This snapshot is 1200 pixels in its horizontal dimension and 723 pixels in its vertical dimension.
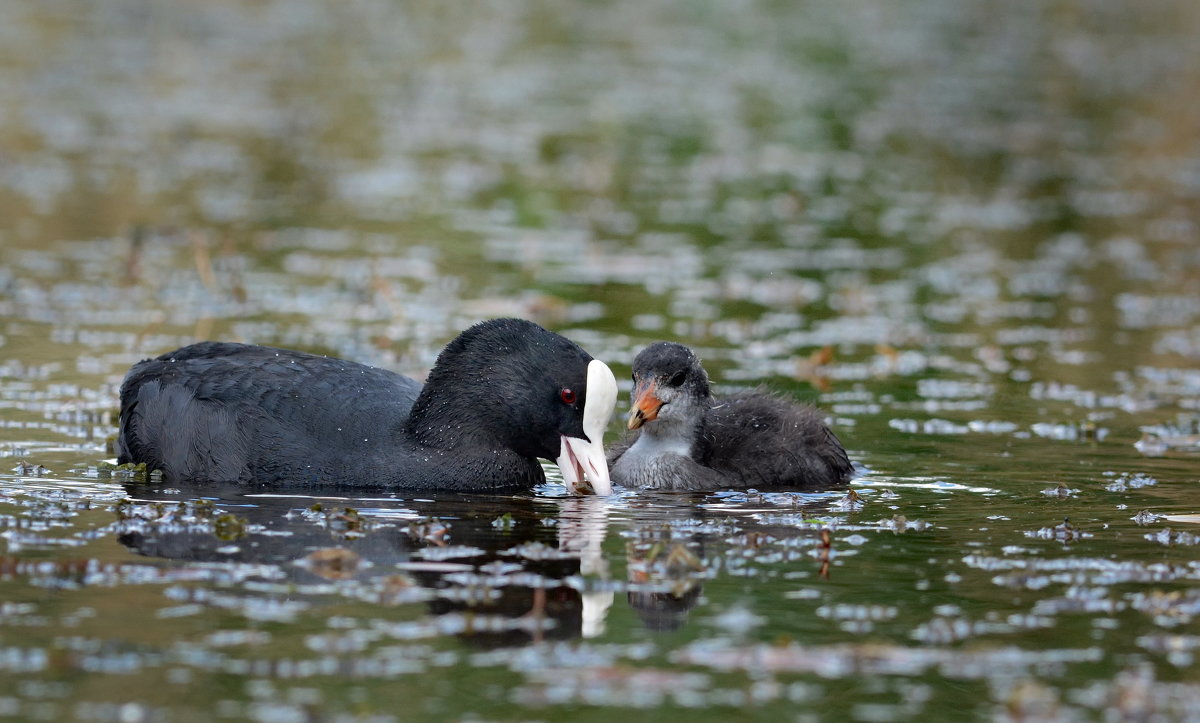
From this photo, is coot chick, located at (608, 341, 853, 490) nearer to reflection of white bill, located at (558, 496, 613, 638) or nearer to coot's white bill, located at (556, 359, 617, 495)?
coot's white bill, located at (556, 359, 617, 495)

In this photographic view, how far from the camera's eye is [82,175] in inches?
717

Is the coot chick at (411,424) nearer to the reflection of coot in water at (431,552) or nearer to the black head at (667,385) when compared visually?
the reflection of coot in water at (431,552)

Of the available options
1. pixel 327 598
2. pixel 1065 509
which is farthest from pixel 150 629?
pixel 1065 509

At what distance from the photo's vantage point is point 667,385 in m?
9.27

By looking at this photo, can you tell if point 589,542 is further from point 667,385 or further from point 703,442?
point 703,442

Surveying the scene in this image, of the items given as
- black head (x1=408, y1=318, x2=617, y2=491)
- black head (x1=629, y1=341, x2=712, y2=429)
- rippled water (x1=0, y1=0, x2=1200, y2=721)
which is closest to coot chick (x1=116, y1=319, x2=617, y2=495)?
black head (x1=408, y1=318, x2=617, y2=491)

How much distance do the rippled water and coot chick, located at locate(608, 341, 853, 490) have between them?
1.15ft

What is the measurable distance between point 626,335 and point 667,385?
3267 mm

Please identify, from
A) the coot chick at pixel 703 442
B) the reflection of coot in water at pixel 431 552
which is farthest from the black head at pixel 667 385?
the reflection of coot in water at pixel 431 552

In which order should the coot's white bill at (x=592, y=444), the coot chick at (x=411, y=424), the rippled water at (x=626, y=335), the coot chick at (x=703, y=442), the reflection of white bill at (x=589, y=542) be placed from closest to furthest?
the rippled water at (x=626, y=335)
the reflection of white bill at (x=589, y=542)
the coot's white bill at (x=592, y=444)
the coot chick at (x=411, y=424)
the coot chick at (x=703, y=442)

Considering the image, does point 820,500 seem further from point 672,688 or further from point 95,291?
point 95,291

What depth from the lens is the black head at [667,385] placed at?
9219mm

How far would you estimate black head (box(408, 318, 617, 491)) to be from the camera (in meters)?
8.61

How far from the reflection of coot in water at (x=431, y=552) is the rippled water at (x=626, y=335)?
3cm
